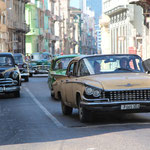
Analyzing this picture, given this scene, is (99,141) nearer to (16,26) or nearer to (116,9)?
(116,9)

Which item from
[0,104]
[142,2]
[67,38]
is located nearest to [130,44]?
[142,2]

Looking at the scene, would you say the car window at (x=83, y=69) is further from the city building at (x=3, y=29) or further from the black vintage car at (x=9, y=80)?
the city building at (x=3, y=29)

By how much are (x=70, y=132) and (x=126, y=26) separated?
232ft

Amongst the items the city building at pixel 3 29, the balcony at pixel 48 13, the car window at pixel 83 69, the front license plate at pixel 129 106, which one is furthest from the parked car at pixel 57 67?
the balcony at pixel 48 13

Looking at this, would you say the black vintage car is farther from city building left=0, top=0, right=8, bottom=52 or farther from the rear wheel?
city building left=0, top=0, right=8, bottom=52

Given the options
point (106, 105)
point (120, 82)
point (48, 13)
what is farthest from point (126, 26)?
point (106, 105)

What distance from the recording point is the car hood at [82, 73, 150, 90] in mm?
12960

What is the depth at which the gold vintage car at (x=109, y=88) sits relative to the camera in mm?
12930

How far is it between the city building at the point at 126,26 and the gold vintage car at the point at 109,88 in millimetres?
58261

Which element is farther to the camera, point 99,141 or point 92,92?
point 92,92

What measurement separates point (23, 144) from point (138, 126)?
3.00 metres

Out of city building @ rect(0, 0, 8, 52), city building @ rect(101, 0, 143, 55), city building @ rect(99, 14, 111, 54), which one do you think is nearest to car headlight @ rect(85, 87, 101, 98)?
city building @ rect(101, 0, 143, 55)

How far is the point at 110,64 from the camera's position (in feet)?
47.3

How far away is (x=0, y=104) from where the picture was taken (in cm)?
2123
